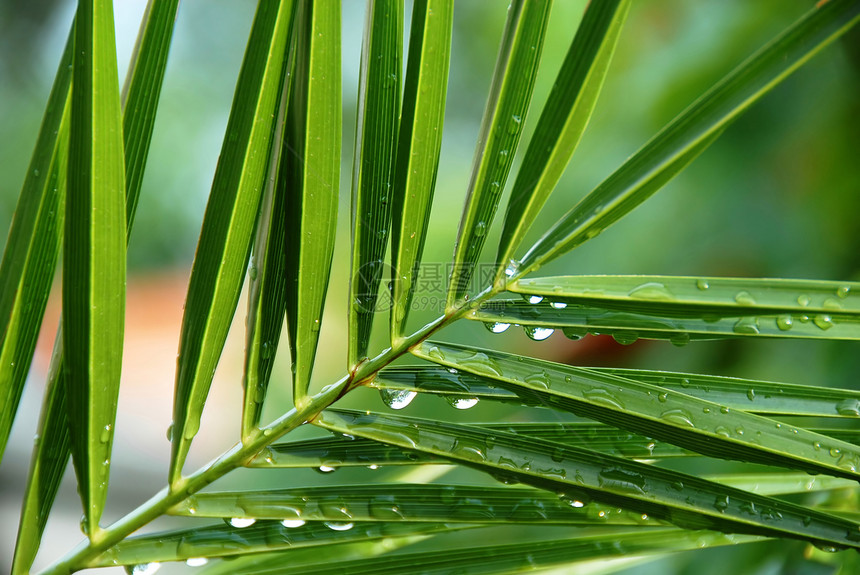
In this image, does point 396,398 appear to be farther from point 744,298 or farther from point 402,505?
point 744,298

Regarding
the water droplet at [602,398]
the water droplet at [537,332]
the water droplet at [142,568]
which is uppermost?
the water droplet at [537,332]

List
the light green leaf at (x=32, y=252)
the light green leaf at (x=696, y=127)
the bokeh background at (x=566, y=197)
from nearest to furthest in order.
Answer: the light green leaf at (x=696, y=127) < the light green leaf at (x=32, y=252) < the bokeh background at (x=566, y=197)

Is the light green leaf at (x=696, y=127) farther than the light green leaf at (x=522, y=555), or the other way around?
the light green leaf at (x=522, y=555)

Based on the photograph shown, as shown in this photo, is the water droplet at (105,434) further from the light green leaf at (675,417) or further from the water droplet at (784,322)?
the water droplet at (784,322)

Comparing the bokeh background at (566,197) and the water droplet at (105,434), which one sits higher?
the bokeh background at (566,197)

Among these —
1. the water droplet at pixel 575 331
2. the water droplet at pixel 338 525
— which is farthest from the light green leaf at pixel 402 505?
the water droplet at pixel 575 331

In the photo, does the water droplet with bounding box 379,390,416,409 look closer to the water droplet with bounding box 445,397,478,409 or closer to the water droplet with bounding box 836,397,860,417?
the water droplet with bounding box 445,397,478,409

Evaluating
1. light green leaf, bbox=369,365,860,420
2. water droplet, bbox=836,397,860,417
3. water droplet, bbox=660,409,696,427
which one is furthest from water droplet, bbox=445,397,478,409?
water droplet, bbox=836,397,860,417
